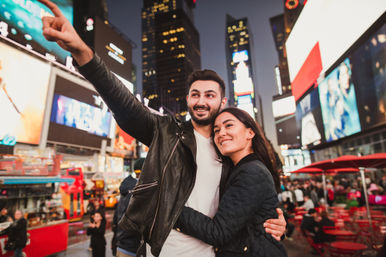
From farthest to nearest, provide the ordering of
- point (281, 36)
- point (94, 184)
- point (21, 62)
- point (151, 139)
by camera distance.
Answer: point (281, 36), point (94, 184), point (21, 62), point (151, 139)

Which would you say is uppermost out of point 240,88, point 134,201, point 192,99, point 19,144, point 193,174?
point 240,88

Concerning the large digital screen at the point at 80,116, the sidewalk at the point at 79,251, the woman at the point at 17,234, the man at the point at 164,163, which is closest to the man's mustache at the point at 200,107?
the man at the point at 164,163

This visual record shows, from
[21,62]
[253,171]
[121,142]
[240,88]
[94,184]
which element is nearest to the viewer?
[253,171]

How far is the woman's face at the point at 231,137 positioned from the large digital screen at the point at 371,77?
20318 millimetres

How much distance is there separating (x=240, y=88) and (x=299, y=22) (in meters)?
12.9

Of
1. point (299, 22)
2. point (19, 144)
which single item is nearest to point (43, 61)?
point (19, 144)

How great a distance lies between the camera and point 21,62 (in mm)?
15359

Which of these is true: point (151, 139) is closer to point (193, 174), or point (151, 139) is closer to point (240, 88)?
point (193, 174)

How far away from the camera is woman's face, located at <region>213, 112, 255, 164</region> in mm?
2025

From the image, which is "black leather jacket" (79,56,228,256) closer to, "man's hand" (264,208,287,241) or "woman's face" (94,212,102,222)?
"man's hand" (264,208,287,241)

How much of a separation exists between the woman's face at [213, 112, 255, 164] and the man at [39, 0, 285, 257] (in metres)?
0.12

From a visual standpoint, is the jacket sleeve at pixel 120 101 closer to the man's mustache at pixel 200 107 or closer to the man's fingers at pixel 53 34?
the man's fingers at pixel 53 34

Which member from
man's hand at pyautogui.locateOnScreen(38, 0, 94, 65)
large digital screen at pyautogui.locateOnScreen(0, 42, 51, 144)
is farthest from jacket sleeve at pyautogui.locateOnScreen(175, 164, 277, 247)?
large digital screen at pyautogui.locateOnScreen(0, 42, 51, 144)

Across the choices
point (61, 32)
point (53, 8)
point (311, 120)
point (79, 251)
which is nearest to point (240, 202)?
point (61, 32)
